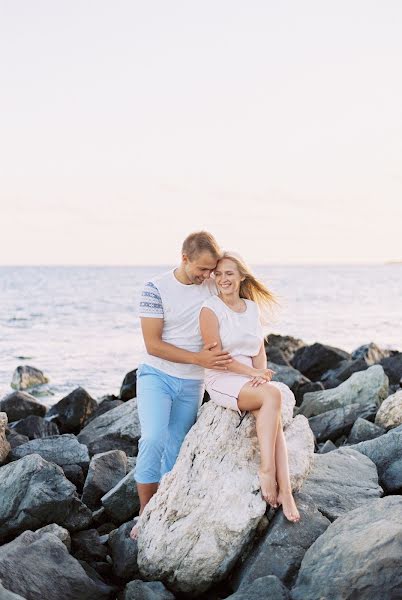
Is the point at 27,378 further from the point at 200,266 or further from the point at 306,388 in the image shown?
the point at 200,266

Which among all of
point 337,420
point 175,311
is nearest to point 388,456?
point 337,420

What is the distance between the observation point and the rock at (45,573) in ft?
17.3

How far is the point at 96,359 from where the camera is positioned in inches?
921

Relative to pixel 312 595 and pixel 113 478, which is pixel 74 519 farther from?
pixel 312 595

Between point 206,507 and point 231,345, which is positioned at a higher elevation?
point 231,345

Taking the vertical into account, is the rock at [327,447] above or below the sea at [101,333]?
above

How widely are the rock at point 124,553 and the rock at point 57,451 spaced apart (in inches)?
84.5

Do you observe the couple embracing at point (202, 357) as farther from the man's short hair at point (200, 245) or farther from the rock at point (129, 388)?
the rock at point (129, 388)

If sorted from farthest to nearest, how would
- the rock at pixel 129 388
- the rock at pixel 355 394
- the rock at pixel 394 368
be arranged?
the rock at pixel 129 388 → the rock at pixel 394 368 → the rock at pixel 355 394

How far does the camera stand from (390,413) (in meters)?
9.59

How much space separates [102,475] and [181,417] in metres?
1.77

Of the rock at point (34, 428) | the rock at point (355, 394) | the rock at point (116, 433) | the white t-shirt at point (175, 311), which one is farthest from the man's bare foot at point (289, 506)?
the rock at point (34, 428)

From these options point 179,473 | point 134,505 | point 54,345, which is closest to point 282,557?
point 179,473

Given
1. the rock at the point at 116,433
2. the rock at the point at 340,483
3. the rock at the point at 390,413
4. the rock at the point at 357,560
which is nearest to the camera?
the rock at the point at 357,560
